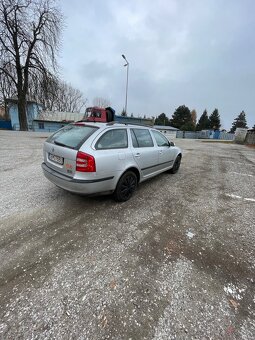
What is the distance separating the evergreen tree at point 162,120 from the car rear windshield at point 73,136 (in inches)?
3055

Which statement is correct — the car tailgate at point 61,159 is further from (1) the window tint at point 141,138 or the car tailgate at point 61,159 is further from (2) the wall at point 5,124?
(2) the wall at point 5,124

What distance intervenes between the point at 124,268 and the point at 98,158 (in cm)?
170

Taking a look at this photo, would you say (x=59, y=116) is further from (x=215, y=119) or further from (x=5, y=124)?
(x=215, y=119)

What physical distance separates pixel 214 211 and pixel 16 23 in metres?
25.0

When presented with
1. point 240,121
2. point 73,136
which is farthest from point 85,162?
point 240,121

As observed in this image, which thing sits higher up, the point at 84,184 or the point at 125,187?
the point at 84,184

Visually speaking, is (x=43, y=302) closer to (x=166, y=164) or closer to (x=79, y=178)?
(x=79, y=178)

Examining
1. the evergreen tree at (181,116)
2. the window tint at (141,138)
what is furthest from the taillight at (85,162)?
the evergreen tree at (181,116)

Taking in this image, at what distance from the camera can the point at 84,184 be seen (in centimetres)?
301

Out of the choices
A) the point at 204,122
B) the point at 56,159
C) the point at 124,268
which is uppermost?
the point at 204,122

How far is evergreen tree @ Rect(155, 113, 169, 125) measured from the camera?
77.8 metres

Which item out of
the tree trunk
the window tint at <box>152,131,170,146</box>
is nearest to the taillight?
the window tint at <box>152,131,170,146</box>

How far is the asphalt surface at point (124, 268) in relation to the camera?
1620mm

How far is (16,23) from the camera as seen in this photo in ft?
59.0
